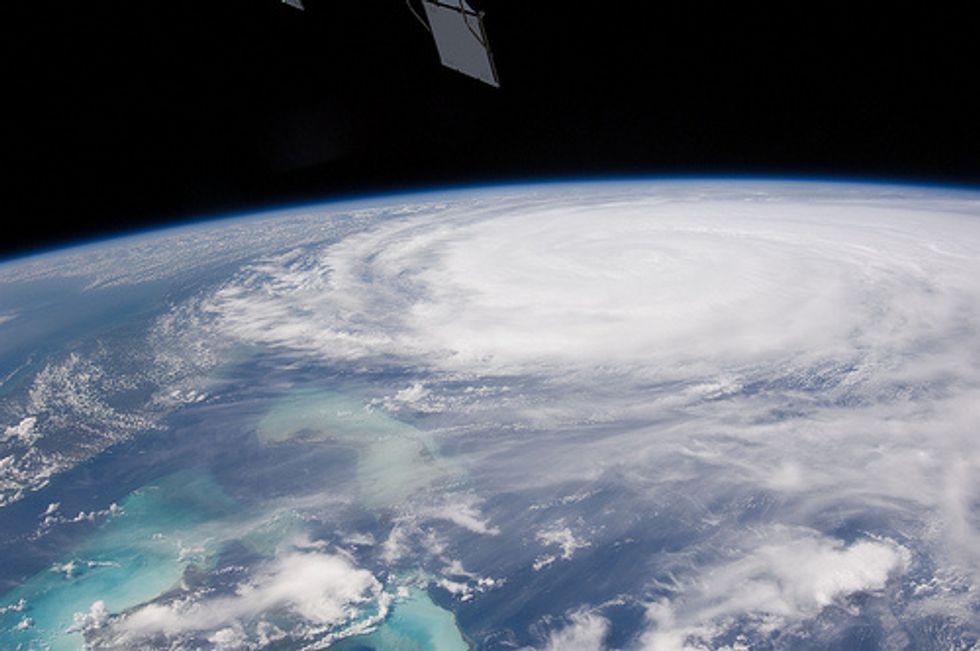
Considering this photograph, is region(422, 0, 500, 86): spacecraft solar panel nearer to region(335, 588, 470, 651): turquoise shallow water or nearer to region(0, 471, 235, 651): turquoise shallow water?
region(335, 588, 470, 651): turquoise shallow water

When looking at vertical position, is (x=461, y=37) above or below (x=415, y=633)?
above

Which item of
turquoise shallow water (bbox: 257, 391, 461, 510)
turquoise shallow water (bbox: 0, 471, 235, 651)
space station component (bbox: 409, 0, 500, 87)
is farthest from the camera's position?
turquoise shallow water (bbox: 257, 391, 461, 510)

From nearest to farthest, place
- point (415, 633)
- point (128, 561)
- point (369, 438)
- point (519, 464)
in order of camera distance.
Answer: point (415, 633) < point (128, 561) < point (519, 464) < point (369, 438)

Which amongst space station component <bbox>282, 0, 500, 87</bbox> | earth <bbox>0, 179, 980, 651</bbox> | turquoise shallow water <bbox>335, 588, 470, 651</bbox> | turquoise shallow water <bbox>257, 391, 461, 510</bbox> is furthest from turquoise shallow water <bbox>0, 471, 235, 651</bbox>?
space station component <bbox>282, 0, 500, 87</bbox>

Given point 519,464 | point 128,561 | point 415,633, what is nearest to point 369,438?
point 519,464

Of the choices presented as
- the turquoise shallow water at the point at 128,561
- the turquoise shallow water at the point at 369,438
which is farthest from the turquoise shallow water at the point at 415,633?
the turquoise shallow water at the point at 128,561

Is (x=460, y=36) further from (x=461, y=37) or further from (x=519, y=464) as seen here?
(x=519, y=464)

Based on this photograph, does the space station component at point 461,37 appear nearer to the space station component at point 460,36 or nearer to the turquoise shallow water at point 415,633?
the space station component at point 460,36
